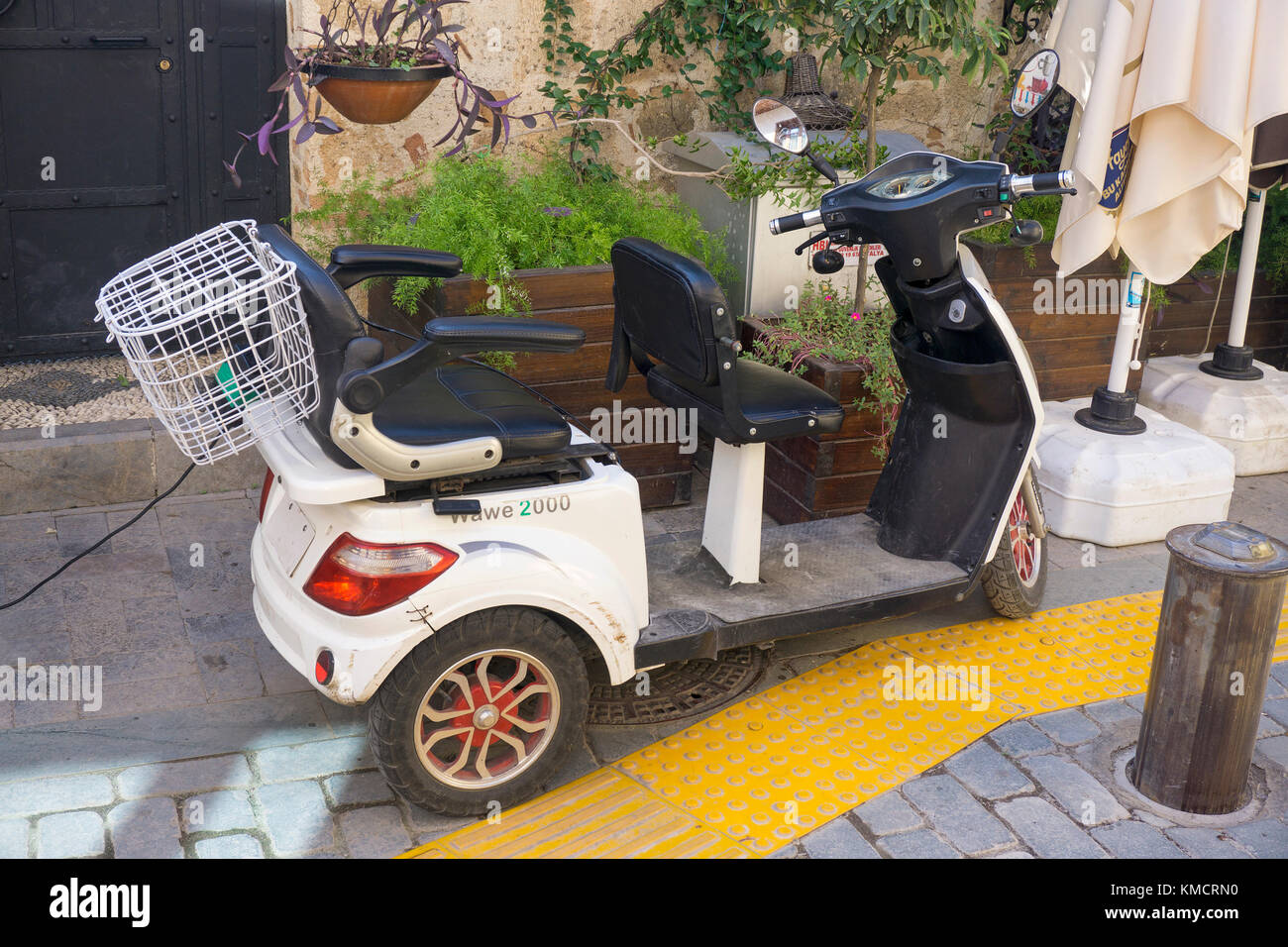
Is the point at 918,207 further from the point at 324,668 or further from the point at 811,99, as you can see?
the point at 811,99

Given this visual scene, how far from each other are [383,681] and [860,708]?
1.50m

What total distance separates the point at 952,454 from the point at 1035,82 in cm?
116

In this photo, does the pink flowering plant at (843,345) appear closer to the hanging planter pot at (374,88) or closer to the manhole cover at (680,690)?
the manhole cover at (680,690)

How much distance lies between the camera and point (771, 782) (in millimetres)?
3588

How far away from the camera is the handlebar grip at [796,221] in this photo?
12.6ft

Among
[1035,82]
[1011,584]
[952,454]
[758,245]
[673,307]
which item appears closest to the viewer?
[1035,82]

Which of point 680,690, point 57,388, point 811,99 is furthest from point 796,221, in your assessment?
point 57,388

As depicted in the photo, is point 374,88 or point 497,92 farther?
point 497,92

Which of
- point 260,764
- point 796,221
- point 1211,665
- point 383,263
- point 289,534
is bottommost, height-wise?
point 260,764

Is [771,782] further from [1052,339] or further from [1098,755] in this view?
[1052,339]

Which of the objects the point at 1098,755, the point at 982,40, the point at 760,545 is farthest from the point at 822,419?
the point at 982,40

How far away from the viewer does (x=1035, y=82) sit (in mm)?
3463

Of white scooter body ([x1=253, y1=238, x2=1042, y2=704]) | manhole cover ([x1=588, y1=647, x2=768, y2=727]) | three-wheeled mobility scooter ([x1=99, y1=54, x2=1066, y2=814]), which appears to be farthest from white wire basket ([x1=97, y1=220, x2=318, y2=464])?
manhole cover ([x1=588, y1=647, x2=768, y2=727])

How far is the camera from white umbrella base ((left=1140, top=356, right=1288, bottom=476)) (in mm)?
5848
